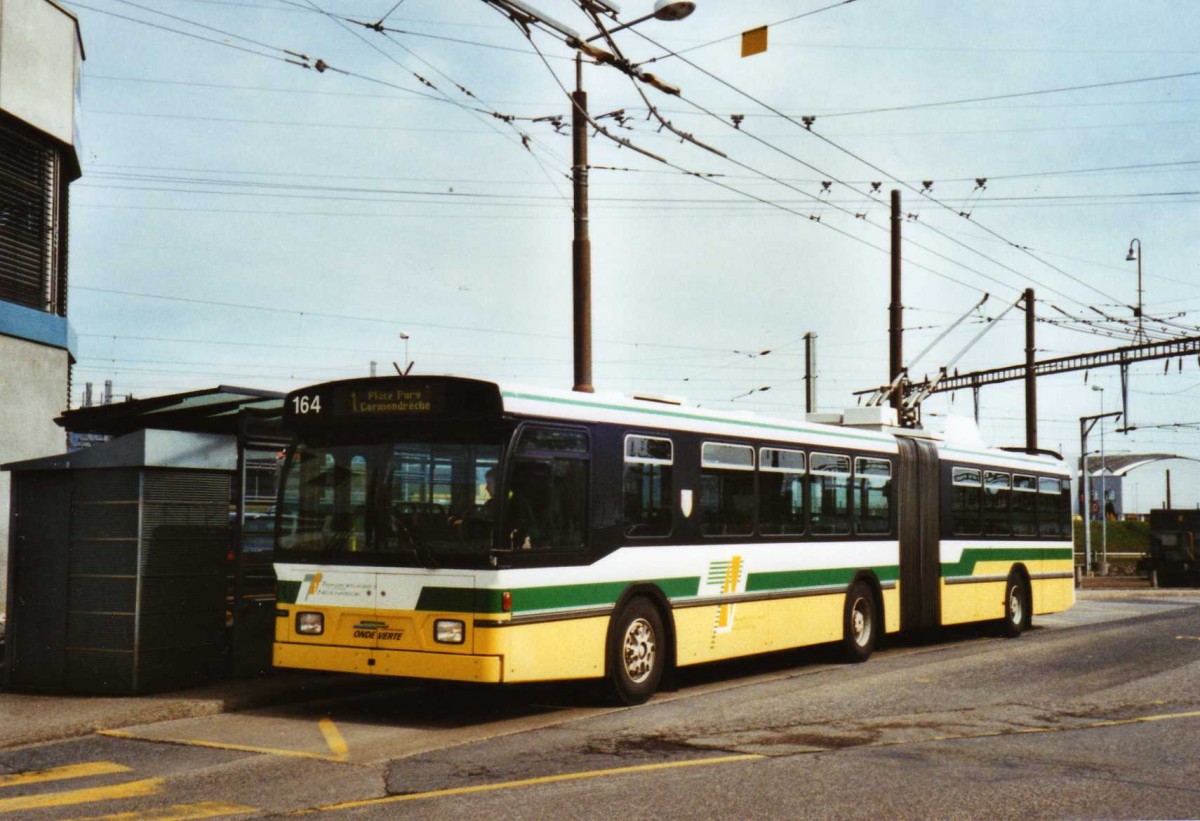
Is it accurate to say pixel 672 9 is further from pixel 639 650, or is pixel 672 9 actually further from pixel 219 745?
pixel 219 745

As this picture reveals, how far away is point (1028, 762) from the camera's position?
8.66m

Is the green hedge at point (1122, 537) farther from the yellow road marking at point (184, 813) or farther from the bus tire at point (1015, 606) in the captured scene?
the yellow road marking at point (184, 813)

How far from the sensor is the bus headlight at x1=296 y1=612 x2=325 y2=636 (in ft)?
35.3

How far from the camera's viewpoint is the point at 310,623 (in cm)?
1082

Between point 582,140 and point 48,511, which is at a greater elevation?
point 582,140

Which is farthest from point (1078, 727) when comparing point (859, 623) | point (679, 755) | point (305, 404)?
point (305, 404)

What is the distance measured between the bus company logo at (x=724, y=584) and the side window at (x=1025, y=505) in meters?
8.10

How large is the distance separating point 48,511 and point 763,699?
260 inches

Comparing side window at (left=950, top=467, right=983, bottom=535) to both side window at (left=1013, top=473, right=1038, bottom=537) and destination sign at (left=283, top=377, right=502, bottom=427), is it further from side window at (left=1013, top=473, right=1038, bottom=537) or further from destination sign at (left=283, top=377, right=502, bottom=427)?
destination sign at (left=283, top=377, right=502, bottom=427)

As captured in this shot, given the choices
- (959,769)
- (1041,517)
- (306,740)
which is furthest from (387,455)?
(1041,517)

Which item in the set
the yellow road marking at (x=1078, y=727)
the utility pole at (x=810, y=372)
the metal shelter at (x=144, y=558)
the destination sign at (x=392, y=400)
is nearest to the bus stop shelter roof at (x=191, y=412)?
the metal shelter at (x=144, y=558)

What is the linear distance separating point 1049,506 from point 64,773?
16.4 m

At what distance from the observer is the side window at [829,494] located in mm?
14781

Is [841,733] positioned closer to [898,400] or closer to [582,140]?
[582,140]
